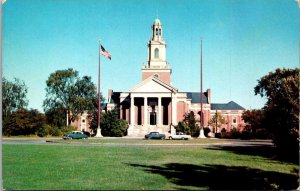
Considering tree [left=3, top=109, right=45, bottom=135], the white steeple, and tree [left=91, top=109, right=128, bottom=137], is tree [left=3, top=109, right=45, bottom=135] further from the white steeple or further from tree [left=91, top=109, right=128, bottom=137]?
the white steeple

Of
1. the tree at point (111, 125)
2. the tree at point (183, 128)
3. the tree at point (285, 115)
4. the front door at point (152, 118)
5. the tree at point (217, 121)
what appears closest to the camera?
the tree at point (285, 115)

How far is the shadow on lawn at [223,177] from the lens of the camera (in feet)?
35.9

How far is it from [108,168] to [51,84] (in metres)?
37.2

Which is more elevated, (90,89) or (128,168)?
(90,89)

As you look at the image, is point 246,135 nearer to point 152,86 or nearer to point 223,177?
point 152,86

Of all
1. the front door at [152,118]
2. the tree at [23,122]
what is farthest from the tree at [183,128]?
the tree at [23,122]

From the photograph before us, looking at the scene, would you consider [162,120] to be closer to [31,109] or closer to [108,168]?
[31,109]

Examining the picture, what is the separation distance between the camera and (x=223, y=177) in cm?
1227

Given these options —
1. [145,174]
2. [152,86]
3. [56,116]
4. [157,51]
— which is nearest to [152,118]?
[152,86]

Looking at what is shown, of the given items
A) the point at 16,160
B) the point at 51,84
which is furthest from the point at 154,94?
the point at 16,160

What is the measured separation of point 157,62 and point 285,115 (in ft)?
168

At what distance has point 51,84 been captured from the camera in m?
48.9

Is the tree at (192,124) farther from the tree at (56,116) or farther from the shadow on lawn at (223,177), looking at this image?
the shadow on lawn at (223,177)

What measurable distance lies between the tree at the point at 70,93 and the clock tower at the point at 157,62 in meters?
10.9
